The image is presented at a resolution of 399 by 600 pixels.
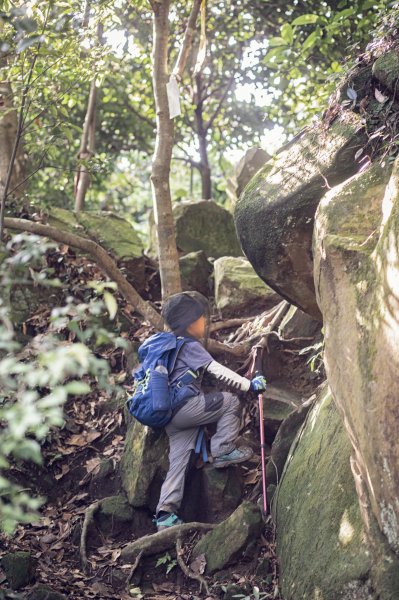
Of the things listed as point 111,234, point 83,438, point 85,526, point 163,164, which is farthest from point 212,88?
point 85,526

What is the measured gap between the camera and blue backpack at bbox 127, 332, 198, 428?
5.49 meters

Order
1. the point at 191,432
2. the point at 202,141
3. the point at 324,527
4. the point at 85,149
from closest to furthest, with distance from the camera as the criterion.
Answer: the point at 324,527 → the point at 191,432 → the point at 85,149 → the point at 202,141

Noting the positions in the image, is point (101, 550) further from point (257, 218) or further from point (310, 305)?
point (257, 218)

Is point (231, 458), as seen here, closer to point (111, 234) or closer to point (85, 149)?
point (111, 234)

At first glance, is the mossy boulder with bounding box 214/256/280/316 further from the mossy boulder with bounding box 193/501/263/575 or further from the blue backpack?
the mossy boulder with bounding box 193/501/263/575

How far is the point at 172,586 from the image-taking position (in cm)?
512

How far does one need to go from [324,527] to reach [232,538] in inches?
38.4

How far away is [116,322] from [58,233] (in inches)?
63.9

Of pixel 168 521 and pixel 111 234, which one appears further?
pixel 111 234

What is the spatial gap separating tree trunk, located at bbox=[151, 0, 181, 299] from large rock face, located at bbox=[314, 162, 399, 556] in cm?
252

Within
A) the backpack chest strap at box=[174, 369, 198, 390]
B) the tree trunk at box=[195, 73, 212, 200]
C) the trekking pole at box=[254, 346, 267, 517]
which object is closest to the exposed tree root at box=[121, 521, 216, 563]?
the trekking pole at box=[254, 346, 267, 517]

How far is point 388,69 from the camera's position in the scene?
15.6 feet

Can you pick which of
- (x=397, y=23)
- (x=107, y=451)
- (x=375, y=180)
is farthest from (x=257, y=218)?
(x=107, y=451)

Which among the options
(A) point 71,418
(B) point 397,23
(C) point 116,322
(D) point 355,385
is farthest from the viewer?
(C) point 116,322
